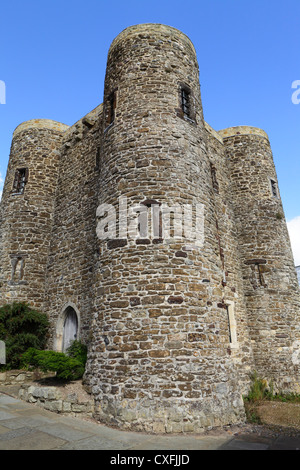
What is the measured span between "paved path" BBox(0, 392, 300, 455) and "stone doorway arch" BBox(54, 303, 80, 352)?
3936 millimetres

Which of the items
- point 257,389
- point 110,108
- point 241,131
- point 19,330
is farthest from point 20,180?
point 257,389

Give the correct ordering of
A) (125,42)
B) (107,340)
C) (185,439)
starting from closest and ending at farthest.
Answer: (185,439) → (107,340) → (125,42)

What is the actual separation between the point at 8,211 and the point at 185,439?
10.6 m

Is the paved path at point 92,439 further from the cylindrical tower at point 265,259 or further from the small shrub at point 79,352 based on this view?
the cylindrical tower at point 265,259

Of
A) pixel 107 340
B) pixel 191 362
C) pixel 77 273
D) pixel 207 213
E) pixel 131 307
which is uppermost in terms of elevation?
pixel 207 213

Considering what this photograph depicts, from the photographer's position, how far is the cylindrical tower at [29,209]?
38.8 feet

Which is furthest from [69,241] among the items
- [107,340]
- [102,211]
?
[107,340]

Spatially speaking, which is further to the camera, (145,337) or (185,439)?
(145,337)

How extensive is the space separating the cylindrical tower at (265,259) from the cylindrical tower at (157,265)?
13.2ft

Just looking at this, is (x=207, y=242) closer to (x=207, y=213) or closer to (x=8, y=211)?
(x=207, y=213)

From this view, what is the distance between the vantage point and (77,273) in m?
10.6

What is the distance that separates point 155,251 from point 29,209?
295 inches

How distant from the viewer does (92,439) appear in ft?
17.3
